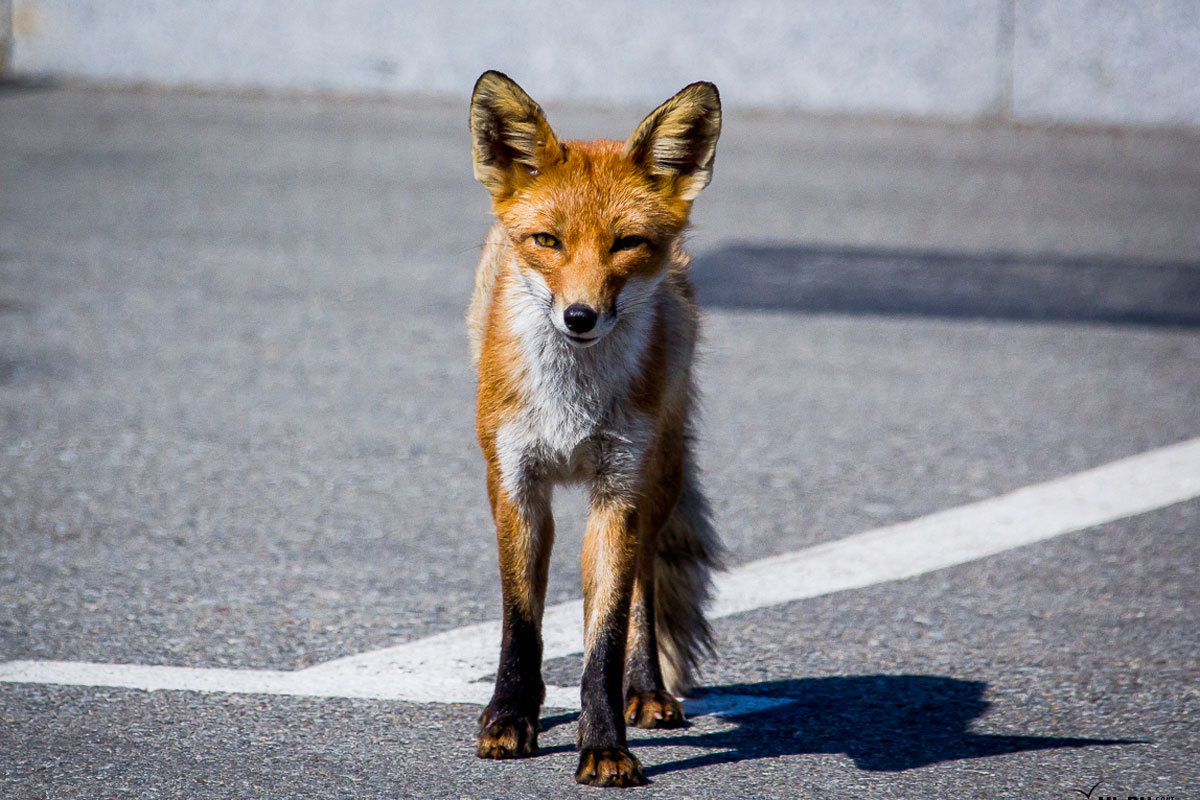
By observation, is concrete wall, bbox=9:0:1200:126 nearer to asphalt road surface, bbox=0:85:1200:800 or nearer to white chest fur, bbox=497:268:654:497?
asphalt road surface, bbox=0:85:1200:800

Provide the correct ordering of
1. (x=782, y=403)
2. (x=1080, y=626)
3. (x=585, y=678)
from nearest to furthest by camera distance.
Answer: (x=585, y=678)
(x=1080, y=626)
(x=782, y=403)

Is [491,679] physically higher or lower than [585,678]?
lower

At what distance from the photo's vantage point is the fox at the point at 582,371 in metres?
3.41

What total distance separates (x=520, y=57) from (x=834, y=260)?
23.2ft

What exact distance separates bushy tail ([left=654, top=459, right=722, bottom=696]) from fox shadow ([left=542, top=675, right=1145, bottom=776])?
0.40 ft

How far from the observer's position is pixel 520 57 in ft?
51.1

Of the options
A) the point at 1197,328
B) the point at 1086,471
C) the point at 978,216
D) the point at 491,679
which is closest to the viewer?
the point at 491,679

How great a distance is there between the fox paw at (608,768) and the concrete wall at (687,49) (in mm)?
12548

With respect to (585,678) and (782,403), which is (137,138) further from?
(585,678)

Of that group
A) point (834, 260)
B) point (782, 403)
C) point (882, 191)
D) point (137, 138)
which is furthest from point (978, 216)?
point (137, 138)

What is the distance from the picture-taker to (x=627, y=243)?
342cm

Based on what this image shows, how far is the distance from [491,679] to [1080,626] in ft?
6.39

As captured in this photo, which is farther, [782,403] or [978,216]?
[978,216]

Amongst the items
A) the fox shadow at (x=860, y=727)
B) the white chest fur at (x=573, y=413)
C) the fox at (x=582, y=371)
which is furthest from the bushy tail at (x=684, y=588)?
the white chest fur at (x=573, y=413)
